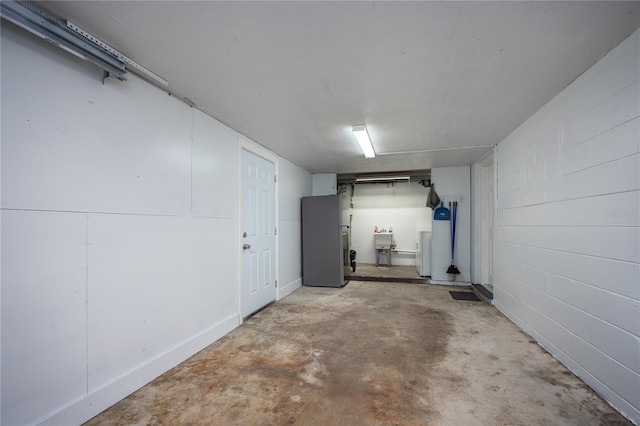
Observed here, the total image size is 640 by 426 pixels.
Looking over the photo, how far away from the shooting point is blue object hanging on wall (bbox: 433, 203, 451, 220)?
18.3ft

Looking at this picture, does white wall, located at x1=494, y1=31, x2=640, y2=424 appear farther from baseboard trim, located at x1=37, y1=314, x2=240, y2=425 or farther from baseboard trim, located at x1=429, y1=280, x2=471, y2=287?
baseboard trim, located at x1=37, y1=314, x2=240, y2=425

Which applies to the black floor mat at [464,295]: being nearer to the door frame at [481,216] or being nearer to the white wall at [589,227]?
the door frame at [481,216]

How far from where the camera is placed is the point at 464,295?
4699 millimetres

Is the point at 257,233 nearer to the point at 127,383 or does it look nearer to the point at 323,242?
the point at 323,242

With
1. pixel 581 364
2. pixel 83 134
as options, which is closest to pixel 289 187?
pixel 83 134

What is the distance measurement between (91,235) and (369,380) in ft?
7.50

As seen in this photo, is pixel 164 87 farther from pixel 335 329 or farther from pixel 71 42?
pixel 335 329

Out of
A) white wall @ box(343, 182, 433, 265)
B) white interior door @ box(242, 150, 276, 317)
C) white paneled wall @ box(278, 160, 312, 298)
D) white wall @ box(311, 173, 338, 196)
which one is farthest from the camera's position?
white wall @ box(343, 182, 433, 265)

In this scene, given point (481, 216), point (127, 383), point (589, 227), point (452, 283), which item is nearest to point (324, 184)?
point (481, 216)

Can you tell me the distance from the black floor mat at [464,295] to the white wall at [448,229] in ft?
2.28

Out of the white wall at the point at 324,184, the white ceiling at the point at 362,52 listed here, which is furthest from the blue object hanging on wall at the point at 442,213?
the white ceiling at the point at 362,52

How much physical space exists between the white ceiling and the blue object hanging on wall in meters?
2.70

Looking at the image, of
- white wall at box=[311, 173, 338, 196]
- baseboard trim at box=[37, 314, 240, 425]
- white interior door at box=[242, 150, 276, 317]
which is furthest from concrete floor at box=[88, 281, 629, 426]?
white wall at box=[311, 173, 338, 196]

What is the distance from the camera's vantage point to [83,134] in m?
1.74
